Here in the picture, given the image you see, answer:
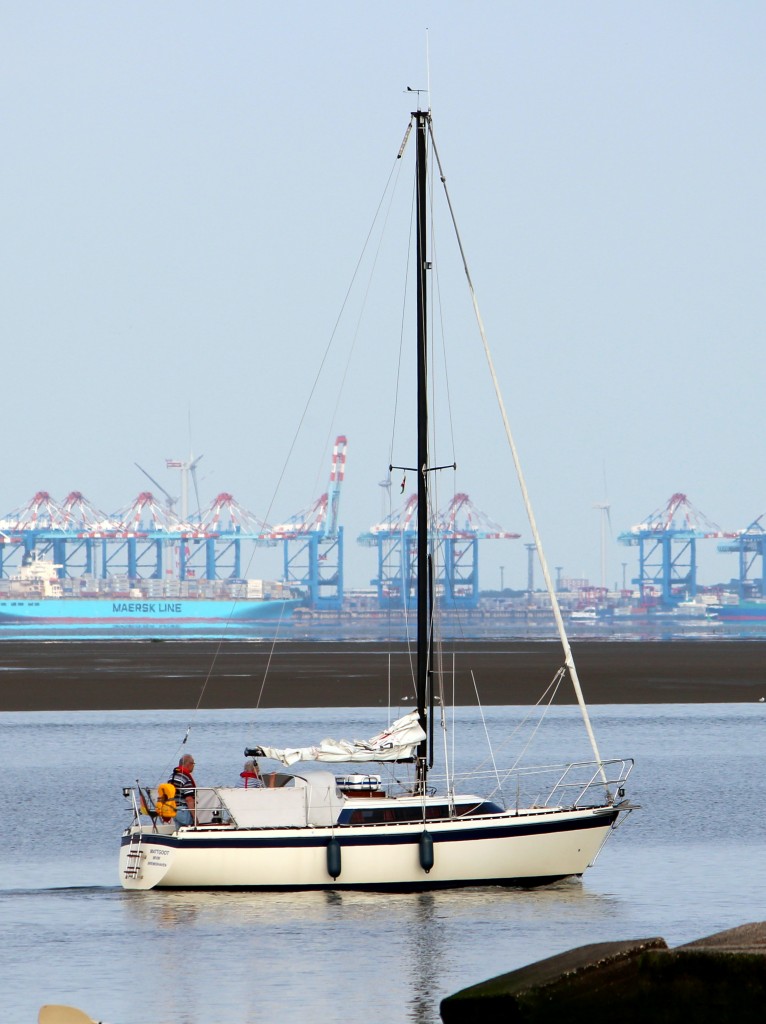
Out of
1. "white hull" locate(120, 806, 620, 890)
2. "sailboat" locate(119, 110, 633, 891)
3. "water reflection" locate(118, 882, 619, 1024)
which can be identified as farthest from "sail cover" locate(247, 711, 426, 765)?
"water reflection" locate(118, 882, 619, 1024)

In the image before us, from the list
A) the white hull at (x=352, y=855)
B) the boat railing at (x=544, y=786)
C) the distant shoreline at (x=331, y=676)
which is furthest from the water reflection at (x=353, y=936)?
the distant shoreline at (x=331, y=676)

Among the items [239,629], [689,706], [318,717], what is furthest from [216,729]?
[239,629]

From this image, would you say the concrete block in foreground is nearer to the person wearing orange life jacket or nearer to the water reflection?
the water reflection

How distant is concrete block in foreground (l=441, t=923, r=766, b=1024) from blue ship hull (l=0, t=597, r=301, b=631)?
559 feet

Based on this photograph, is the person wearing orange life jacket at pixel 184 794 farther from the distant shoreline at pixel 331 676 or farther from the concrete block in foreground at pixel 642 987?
the distant shoreline at pixel 331 676

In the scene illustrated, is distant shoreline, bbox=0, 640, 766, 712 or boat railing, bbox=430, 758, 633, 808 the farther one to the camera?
distant shoreline, bbox=0, 640, 766, 712

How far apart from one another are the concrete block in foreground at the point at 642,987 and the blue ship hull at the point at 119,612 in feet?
559

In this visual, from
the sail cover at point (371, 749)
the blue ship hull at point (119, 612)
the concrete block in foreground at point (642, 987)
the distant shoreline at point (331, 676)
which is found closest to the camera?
the concrete block in foreground at point (642, 987)

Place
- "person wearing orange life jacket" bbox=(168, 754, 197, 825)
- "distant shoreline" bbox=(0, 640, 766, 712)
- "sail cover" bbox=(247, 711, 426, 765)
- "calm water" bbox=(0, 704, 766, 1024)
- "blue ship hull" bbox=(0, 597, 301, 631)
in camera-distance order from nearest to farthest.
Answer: "calm water" bbox=(0, 704, 766, 1024)
"person wearing orange life jacket" bbox=(168, 754, 197, 825)
"sail cover" bbox=(247, 711, 426, 765)
"distant shoreline" bbox=(0, 640, 766, 712)
"blue ship hull" bbox=(0, 597, 301, 631)

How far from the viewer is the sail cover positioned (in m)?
21.3

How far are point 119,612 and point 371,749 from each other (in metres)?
173

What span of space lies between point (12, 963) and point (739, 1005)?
8422mm

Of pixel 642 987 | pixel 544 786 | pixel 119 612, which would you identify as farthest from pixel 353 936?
pixel 119 612

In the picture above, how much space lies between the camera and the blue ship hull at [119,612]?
611ft
